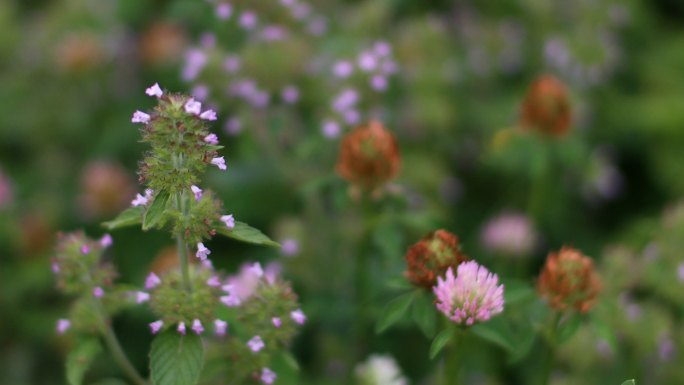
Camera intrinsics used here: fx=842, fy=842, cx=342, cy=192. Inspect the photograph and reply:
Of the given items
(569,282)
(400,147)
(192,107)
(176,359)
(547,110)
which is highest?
(400,147)

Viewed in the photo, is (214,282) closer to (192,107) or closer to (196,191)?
(196,191)

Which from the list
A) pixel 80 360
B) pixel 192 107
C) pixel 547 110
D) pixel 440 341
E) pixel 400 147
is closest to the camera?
pixel 192 107

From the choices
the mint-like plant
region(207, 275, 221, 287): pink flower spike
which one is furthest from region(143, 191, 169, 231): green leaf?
region(207, 275, 221, 287): pink flower spike

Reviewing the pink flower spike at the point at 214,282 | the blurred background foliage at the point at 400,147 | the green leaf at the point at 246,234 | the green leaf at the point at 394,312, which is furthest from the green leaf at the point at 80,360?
the blurred background foliage at the point at 400,147

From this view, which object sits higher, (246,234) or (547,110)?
(547,110)

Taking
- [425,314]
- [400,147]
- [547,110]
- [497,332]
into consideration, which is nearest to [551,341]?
[497,332]

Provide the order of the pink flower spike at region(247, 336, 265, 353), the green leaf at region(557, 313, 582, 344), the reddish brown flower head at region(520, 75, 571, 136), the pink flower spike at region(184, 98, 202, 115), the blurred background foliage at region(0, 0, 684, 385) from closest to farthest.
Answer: the pink flower spike at region(184, 98, 202, 115)
the pink flower spike at region(247, 336, 265, 353)
the green leaf at region(557, 313, 582, 344)
the blurred background foliage at region(0, 0, 684, 385)
the reddish brown flower head at region(520, 75, 571, 136)

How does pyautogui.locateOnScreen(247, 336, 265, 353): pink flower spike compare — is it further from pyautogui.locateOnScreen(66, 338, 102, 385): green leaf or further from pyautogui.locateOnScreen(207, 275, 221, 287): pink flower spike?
pyautogui.locateOnScreen(66, 338, 102, 385): green leaf
